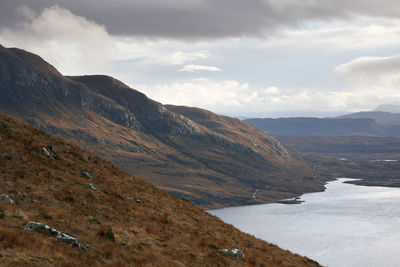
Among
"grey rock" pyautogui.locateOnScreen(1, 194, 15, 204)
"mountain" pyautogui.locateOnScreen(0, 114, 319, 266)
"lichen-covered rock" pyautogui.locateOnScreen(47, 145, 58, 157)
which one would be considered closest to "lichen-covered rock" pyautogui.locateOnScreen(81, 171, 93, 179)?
"mountain" pyautogui.locateOnScreen(0, 114, 319, 266)

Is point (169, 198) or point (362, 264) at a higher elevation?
point (169, 198)

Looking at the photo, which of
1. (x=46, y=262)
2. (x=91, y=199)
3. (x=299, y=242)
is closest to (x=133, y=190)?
(x=91, y=199)

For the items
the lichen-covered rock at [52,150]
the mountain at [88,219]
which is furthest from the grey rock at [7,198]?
the lichen-covered rock at [52,150]

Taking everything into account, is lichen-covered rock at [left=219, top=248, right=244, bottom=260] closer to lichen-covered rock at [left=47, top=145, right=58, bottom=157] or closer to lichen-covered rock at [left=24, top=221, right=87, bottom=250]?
lichen-covered rock at [left=24, top=221, right=87, bottom=250]

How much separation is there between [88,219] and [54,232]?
18.6 feet

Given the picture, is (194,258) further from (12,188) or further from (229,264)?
(12,188)

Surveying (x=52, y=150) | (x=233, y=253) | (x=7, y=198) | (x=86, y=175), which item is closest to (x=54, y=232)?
(x=7, y=198)

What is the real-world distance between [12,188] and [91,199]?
19.8 ft

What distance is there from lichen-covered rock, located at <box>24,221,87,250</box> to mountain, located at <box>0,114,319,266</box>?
0.03 metres

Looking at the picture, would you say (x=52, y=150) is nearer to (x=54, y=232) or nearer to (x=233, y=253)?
(x=54, y=232)

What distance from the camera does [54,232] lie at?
19.3m

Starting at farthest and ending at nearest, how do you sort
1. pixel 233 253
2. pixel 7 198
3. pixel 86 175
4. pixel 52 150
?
pixel 52 150
pixel 86 175
pixel 233 253
pixel 7 198

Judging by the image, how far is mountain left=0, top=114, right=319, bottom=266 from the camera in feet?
58.9

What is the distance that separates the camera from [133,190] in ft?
127
